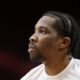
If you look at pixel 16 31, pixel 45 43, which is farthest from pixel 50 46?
pixel 16 31

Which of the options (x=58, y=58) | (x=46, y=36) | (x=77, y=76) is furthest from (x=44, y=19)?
(x=77, y=76)

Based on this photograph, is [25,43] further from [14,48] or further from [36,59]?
[36,59]

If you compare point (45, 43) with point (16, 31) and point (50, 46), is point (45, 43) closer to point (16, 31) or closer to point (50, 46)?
point (50, 46)

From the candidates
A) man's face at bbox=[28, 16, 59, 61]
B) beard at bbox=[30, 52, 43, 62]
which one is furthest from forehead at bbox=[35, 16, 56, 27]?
beard at bbox=[30, 52, 43, 62]

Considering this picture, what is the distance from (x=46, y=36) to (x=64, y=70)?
0.16m

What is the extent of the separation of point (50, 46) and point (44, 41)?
0.11 feet

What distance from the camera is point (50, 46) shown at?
1.39 metres

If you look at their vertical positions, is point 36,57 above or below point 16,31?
above

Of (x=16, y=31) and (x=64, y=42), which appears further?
(x=16, y=31)

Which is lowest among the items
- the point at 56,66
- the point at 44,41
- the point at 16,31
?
the point at 16,31

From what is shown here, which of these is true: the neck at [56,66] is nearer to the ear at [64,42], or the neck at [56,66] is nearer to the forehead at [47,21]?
the ear at [64,42]

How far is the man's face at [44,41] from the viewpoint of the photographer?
4.51ft

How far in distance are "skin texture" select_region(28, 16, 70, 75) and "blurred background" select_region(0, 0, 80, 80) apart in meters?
1.62

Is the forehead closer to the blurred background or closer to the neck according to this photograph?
the neck
